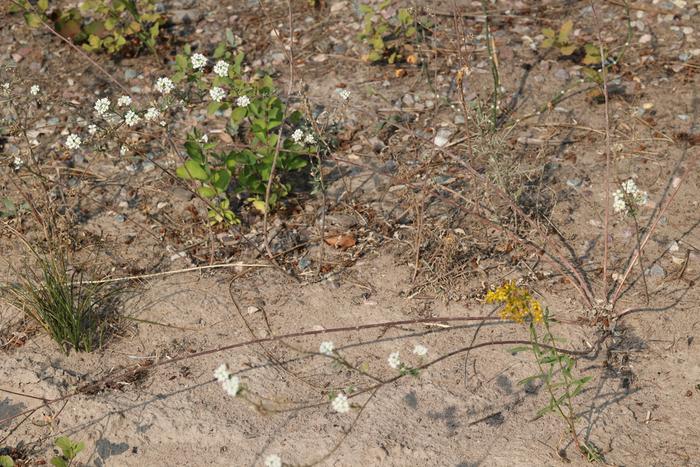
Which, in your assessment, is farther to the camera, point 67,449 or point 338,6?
point 338,6

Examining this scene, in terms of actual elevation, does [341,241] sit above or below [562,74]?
below

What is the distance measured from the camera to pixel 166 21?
543cm

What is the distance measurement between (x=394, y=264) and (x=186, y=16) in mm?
2849

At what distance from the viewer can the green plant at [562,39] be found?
468 centimetres

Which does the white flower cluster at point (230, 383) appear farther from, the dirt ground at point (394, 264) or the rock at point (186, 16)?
the rock at point (186, 16)

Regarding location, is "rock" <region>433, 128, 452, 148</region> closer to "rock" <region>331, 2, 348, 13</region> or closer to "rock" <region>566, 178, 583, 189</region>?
"rock" <region>566, 178, 583, 189</region>

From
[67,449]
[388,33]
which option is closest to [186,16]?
[388,33]

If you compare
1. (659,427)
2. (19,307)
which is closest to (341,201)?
(19,307)

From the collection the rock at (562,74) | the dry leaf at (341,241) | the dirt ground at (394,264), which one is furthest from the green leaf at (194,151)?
the rock at (562,74)

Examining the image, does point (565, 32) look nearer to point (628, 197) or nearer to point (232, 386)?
point (628, 197)

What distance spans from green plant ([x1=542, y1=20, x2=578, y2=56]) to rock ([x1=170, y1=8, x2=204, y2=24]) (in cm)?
244

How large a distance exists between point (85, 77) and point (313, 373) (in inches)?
116

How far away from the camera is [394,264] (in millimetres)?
3672

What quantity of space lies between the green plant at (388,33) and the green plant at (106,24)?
1388 millimetres
